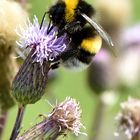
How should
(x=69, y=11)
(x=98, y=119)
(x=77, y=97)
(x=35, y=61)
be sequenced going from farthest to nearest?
(x=77, y=97)
(x=98, y=119)
(x=69, y=11)
(x=35, y=61)

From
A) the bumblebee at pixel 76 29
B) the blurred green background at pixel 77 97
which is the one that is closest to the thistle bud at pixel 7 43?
the bumblebee at pixel 76 29

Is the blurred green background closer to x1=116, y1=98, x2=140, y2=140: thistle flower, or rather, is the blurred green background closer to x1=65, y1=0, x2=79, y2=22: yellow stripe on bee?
x1=116, y1=98, x2=140, y2=140: thistle flower

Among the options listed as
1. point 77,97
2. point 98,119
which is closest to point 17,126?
point 98,119

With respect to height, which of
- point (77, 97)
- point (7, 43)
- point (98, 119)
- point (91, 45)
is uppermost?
point (77, 97)

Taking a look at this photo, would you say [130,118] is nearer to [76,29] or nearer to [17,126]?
[76,29]

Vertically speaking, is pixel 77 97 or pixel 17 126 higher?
pixel 77 97

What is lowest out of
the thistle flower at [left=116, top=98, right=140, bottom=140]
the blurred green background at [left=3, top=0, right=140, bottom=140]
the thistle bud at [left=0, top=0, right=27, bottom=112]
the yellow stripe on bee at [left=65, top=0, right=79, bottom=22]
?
the thistle flower at [left=116, top=98, right=140, bottom=140]

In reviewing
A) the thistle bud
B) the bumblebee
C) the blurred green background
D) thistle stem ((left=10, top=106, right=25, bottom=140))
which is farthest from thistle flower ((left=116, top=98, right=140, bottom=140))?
the blurred green background
